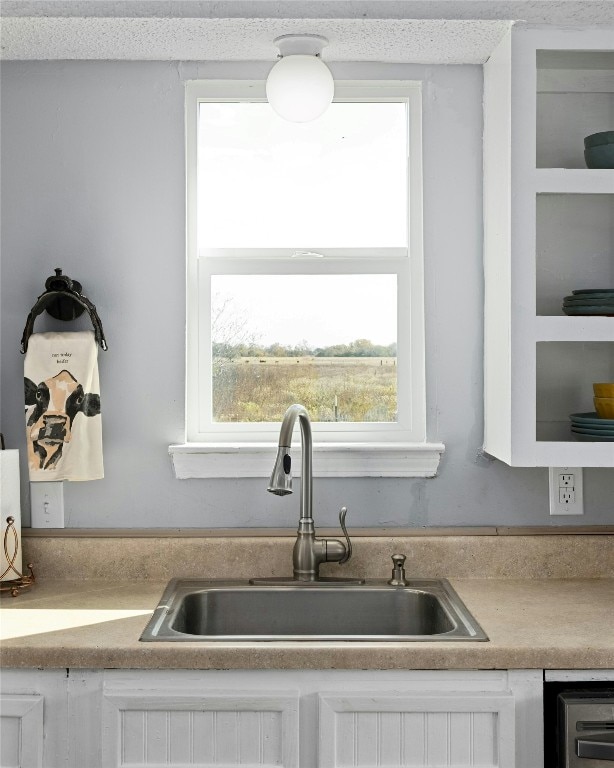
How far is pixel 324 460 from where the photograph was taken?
2107mm

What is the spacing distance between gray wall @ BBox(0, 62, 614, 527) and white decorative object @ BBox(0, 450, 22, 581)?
5.9 inches

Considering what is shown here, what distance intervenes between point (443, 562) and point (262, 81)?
132cm

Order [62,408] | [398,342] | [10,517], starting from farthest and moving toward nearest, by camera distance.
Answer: [398,342] → [62,408] → [10,517]

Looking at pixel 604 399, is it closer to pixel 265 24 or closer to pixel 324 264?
pixel 324 264

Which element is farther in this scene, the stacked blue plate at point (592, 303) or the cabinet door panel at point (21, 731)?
the stacked blue plate at point (592, 303)

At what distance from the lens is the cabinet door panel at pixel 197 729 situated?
5.01 feet

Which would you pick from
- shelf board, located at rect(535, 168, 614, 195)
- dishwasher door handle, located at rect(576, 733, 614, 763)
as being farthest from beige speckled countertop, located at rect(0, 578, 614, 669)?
shelf board, located at rect(535, 168, 614, 195)

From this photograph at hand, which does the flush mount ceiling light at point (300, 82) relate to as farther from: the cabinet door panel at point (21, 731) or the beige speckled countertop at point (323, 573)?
the cabinet door panel at point (21, 731)

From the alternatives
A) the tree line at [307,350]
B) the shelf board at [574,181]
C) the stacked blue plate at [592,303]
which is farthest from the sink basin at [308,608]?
the shelf board at [574,181]

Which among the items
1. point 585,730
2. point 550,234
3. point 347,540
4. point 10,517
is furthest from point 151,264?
point 585,730

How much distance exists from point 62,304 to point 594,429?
1333 millimetres

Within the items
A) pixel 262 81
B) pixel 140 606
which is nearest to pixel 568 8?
pixel 262 81

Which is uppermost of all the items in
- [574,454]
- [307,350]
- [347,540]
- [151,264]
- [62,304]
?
[151,264]

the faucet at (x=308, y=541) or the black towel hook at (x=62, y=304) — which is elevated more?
the black towel hook at (x=62, y=304)
